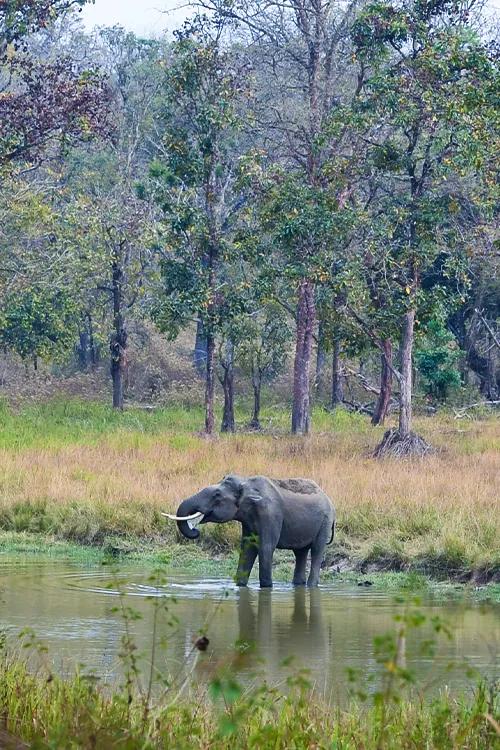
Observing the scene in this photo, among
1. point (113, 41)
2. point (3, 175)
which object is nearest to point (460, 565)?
point (3, 175)

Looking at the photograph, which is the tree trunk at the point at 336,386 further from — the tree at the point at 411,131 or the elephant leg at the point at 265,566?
the elephant leg at the point at 265,566

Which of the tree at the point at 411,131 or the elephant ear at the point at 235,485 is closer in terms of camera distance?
the elephant ear at the point at 235,485

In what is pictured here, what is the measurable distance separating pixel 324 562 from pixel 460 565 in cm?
186

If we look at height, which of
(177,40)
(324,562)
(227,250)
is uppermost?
(177,40)

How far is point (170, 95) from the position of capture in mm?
31062

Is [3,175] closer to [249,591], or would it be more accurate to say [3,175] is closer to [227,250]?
[227,250]

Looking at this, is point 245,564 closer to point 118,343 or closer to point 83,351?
point 118,343

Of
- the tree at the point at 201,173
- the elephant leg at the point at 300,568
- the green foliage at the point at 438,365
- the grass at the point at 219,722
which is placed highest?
the tree at the point at 201,173

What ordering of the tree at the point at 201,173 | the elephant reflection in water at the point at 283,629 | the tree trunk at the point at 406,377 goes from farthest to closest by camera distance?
the tree at the point at 201,173, the tree trunk at the point at 406,377, the elephant reflection in water at the point at 283,629

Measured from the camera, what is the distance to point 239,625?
438 inches

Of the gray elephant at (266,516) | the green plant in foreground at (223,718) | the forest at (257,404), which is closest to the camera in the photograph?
the green plant in foreground at (223,718)

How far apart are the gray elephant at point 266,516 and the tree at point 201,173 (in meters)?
16.4

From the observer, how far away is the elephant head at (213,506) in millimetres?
13742

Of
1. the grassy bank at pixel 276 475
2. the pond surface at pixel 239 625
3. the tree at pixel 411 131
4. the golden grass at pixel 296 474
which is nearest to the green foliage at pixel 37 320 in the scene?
the grassy bank at pixel 276 475
